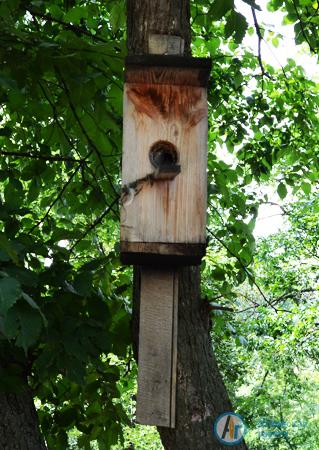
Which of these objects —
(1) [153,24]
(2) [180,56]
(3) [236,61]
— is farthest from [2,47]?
(3) [236,61]

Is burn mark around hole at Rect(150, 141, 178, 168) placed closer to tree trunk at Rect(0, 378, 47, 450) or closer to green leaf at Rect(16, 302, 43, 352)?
green leaf at Rect(16, 302, 43, 352)

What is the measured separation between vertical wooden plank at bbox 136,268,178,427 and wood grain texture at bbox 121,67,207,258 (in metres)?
0.12

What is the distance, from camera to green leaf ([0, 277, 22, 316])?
130cm

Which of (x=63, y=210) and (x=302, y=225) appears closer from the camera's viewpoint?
(x=63, y=210)

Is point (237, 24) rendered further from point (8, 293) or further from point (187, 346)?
point (8, 293)

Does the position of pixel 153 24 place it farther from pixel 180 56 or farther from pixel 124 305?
pixel 124 305

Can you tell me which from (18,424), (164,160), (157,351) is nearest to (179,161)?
(164,160)

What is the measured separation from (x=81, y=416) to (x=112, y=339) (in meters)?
0.56

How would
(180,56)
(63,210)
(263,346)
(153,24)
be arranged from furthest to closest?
(263,346) → (63,210) → (153,24) → (180,56)

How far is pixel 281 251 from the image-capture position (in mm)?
8883

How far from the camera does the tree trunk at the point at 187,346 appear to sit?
Answer: 166 cm

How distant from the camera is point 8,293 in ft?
4.32

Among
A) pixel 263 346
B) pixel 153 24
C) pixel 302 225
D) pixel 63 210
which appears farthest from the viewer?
pixel 302 225

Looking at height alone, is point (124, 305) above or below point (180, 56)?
below
